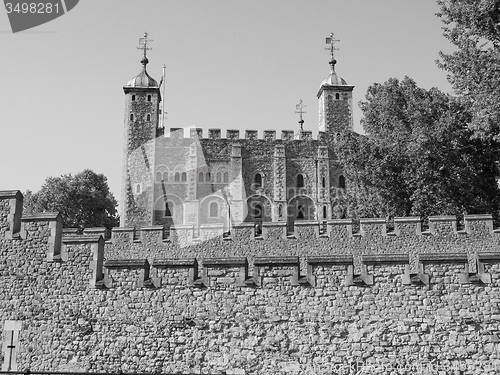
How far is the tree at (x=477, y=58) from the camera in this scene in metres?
17.1

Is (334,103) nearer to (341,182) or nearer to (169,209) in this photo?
(341,182)

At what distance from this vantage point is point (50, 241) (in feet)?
40.5

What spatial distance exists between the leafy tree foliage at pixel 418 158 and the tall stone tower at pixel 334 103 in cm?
3475

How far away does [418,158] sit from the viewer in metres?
25.1

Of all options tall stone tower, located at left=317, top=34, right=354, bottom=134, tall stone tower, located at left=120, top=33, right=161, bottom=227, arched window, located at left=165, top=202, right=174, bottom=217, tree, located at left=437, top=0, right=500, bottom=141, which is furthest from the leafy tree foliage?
tall stone tower, located at left=317, top=34, right=354, bottom=134

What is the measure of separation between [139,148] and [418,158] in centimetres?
4082

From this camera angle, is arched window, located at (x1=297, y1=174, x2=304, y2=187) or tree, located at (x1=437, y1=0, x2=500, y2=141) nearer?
tree, located at (x1=437, y1=0, x2=500, y2=141)

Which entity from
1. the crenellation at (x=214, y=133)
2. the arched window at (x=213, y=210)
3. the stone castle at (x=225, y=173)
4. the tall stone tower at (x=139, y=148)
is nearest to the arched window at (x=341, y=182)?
the stone castle at (x=225, y=173)

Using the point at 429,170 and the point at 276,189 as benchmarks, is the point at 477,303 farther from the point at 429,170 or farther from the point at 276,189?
the point at 276,189

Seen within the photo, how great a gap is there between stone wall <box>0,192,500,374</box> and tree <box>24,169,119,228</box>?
1558 inches

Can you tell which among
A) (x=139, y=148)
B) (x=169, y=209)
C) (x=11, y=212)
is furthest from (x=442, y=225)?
(x=139, y=148)

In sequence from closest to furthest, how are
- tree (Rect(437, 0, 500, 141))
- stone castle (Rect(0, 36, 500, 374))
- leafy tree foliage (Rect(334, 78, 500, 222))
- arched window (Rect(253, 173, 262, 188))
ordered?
stone castle (Rect(0, 36, 500, 374)), tree (Rect(437, 0, 500, 141)), leafy tree foliage (Rect(334, 78, 500, 222)), arched window (Rect(253, 173, 262, 188))

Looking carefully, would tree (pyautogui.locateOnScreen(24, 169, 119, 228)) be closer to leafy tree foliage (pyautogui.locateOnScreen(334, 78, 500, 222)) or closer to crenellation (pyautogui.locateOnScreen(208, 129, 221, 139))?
crenellation (pyautogui.locateOnScreen(208, 129, 221, 139))

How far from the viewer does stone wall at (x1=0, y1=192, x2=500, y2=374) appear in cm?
1139
